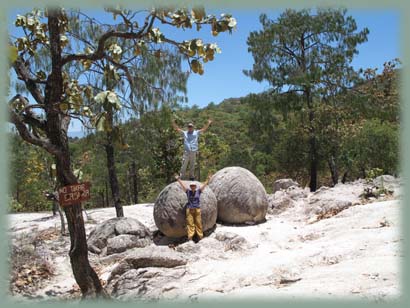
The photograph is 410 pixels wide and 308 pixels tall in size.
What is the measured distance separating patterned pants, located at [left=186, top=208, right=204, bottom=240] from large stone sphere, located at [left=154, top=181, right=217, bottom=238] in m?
0.31

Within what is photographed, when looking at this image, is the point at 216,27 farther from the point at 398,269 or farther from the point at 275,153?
the point at 275,153

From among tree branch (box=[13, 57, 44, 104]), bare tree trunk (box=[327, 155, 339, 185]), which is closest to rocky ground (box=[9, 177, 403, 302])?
tree branch (box=[13, 57, 44, 104])

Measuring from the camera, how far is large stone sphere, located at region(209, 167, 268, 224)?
431 inches

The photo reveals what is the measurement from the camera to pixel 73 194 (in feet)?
19.0

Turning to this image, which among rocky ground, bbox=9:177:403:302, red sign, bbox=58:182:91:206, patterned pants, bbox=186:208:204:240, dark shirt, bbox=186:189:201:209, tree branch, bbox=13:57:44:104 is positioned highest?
tree branch, bbox=13:57:44:104

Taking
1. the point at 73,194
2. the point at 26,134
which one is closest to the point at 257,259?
the point at 73,194

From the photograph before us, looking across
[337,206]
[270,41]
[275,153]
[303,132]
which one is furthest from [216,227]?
[275,153]

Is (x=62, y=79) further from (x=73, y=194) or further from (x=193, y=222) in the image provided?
(x=193, y=222)

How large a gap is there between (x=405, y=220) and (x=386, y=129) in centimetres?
925

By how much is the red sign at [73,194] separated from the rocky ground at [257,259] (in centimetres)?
179

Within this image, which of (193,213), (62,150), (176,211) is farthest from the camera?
(176,211)

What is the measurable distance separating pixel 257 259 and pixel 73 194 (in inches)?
138

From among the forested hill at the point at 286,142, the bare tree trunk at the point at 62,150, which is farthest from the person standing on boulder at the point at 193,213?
the bare tree trunk at the point at 62,150

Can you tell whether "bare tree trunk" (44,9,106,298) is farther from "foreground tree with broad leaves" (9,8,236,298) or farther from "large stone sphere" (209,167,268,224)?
"large stone sphere" (209,167,268,224)
